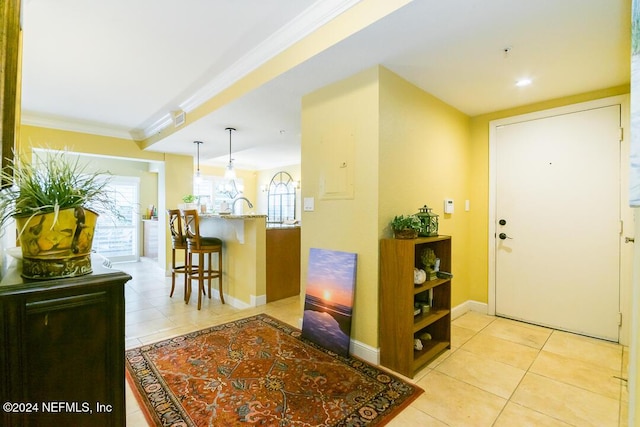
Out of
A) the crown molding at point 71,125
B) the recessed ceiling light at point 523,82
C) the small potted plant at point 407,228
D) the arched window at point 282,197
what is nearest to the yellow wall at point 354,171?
the small potted plant at point 407,228

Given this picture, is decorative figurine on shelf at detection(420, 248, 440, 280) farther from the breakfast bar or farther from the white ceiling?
the breakfast bar

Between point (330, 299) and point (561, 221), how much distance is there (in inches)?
95.9

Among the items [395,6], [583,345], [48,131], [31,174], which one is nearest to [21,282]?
[31,174]

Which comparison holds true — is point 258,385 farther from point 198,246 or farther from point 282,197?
point 282,197

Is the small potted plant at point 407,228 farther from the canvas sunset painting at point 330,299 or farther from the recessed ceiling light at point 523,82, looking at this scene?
the recessed ceiling light at point 523,82

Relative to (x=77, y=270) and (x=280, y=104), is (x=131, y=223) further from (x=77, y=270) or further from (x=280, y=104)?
(x=77, y=270)

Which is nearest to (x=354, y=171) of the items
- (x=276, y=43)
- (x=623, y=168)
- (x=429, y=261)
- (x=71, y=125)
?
(x=429, y=261)

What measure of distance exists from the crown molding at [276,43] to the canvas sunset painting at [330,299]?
1.73m

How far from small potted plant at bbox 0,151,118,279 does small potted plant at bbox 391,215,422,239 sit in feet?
6.08

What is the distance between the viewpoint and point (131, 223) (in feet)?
22.8

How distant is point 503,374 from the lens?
6.95 ft

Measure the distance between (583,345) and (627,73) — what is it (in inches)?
92.0

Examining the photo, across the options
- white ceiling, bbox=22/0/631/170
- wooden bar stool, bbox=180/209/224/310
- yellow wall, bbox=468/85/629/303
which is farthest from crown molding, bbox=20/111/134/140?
yellow wall, bbox=468/85/629/303

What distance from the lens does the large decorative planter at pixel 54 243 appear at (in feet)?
3.22
